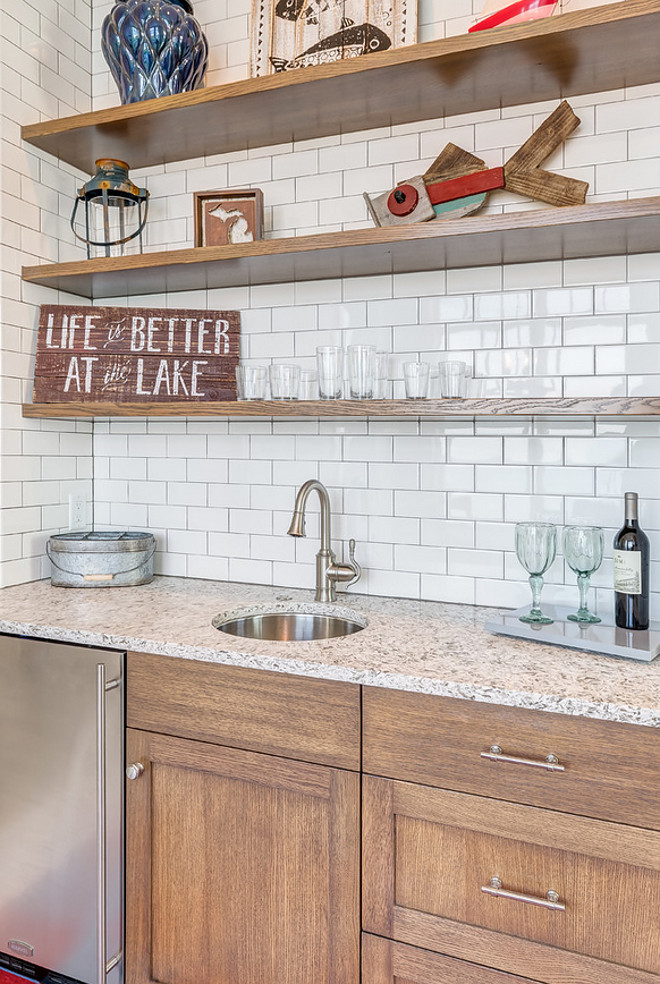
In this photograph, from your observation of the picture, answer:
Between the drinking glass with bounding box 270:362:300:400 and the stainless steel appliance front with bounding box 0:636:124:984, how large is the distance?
2.65ft

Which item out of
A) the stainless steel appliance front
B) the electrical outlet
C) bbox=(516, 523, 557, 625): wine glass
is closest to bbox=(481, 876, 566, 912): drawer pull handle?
bbox=(516, 523, 557, 625): wine glass

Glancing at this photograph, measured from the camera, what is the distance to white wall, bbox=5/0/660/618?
71.6 inches

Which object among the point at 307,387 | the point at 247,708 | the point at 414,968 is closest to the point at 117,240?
the point at 307,387

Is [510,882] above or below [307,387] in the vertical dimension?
→ below

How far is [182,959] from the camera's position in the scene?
5.21ft

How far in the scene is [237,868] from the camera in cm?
152

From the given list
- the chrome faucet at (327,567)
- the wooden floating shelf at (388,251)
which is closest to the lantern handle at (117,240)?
the wooden floating shelf at (388,251)

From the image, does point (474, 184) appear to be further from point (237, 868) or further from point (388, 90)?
point (237, 868)

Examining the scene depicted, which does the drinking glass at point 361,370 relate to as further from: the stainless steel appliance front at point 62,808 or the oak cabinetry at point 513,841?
the stainless steel appliance front at point 62,808

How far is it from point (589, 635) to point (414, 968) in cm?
77

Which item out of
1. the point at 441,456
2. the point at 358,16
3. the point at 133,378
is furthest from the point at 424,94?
the point at 133,378

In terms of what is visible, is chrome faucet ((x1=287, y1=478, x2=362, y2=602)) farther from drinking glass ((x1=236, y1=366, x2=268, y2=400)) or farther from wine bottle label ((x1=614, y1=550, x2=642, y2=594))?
wine bottle label ((x1=614, y1=550, x2=642, y2=594))

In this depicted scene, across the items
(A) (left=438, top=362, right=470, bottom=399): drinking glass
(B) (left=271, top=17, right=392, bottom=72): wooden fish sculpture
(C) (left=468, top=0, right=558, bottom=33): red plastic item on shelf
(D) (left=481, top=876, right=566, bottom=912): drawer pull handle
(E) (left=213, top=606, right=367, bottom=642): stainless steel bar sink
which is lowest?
(D) (left=481, top=876, right=566, bottom=912): drawer pull handle

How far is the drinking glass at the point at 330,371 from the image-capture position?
185cm
